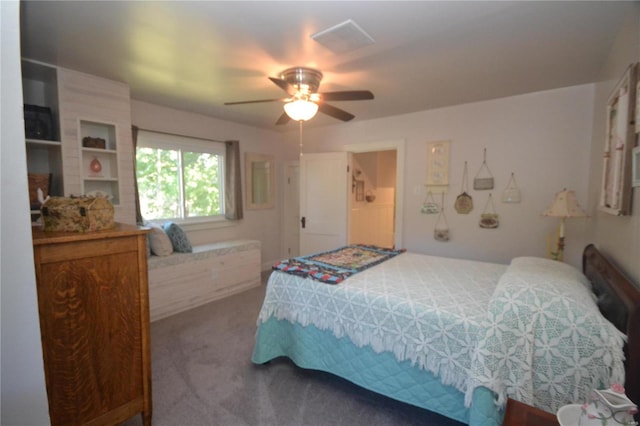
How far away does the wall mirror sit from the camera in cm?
467

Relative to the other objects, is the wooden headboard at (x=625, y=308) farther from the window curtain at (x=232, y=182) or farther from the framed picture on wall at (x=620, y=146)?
the window curtain at (x=232, y=182)

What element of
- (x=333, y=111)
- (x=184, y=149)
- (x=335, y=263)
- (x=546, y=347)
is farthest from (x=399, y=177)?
(x=184, y=149)

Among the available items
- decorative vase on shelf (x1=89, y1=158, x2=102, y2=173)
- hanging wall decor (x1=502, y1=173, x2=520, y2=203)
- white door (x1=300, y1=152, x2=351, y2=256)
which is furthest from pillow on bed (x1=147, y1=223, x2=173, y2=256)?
hanging wall decor (x1=502, y1=173, x2=520, y2=203)

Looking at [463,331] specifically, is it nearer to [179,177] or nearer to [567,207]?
[567,207]

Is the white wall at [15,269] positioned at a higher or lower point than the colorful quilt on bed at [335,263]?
higher

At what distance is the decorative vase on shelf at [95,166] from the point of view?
2828mm

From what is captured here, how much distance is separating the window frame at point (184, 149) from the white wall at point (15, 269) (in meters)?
3.00

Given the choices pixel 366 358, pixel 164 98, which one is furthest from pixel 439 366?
pixel 164 98

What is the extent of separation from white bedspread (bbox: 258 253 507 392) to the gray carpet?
434 millimetres

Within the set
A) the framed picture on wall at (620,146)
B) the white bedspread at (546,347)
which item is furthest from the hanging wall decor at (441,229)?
the white bedspread at (546,347)

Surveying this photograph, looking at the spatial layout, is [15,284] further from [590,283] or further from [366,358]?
[590,283]

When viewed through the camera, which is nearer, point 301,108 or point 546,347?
point 546,347

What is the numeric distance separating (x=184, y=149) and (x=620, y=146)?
169 inches

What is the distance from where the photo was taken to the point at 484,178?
11.1 feet
